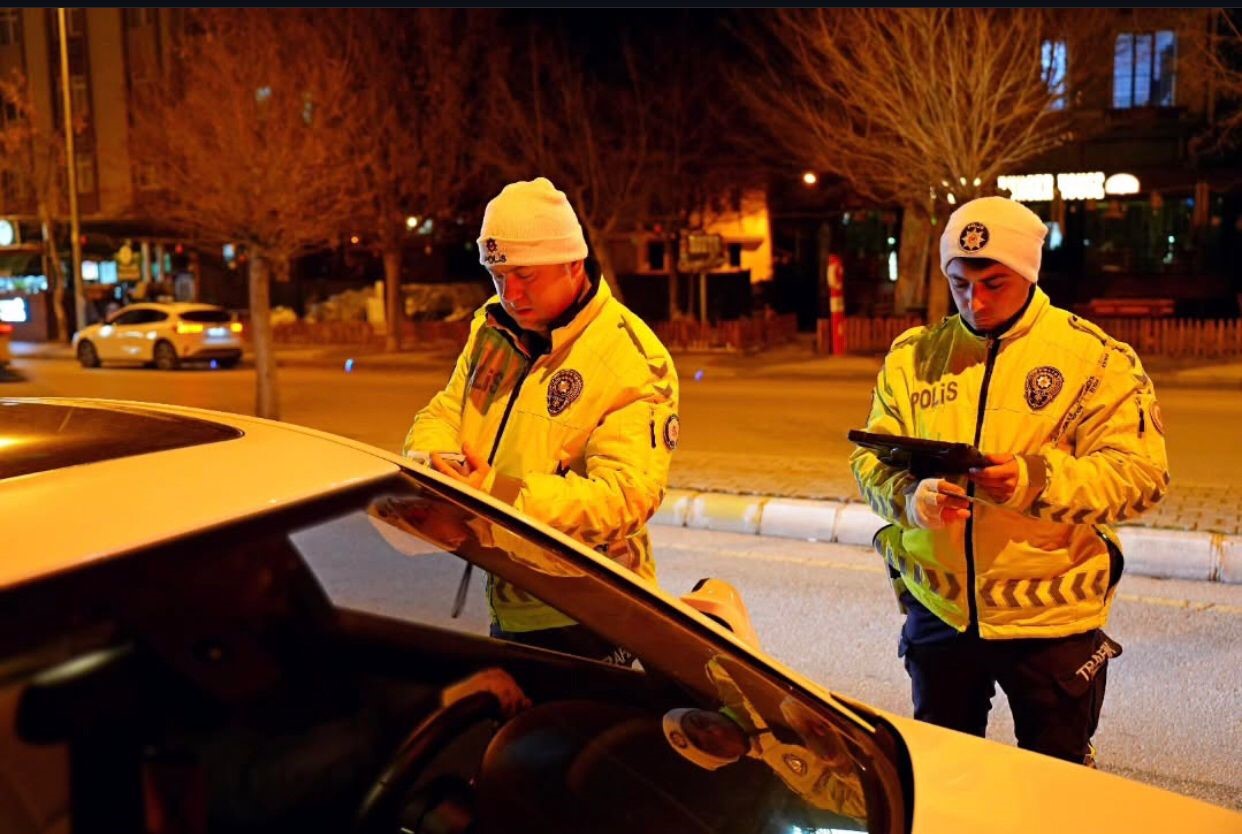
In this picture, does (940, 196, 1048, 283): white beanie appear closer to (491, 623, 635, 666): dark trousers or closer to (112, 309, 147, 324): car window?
(491, 623, 635, 666): dark trousers

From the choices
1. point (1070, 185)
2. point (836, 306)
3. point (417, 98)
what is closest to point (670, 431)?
point (836, 306)

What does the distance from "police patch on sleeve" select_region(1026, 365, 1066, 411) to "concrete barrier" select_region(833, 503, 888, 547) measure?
4.81 m

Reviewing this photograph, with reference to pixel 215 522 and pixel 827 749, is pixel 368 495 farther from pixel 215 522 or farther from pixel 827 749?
pixel 827 749

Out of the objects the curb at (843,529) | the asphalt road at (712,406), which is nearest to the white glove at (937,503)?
the curb at (843,529)

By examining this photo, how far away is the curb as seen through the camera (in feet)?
21.7

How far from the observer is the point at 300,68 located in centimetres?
1698

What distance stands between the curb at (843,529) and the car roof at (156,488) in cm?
517

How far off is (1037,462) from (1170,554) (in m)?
4.58

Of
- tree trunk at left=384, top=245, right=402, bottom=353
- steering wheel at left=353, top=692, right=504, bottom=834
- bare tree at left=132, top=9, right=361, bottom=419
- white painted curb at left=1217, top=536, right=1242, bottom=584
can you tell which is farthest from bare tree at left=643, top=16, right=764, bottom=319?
steering wheel at left=353, top=692, right=504, bottom=834

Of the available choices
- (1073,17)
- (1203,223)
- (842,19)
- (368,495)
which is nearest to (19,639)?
(368,495)

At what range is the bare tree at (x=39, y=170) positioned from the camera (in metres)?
33.7

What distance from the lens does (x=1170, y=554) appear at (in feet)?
22.0

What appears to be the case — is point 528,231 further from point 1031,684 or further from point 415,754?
point 1031,684

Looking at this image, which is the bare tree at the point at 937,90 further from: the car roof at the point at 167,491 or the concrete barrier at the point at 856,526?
the car roof at the point at 167,491
